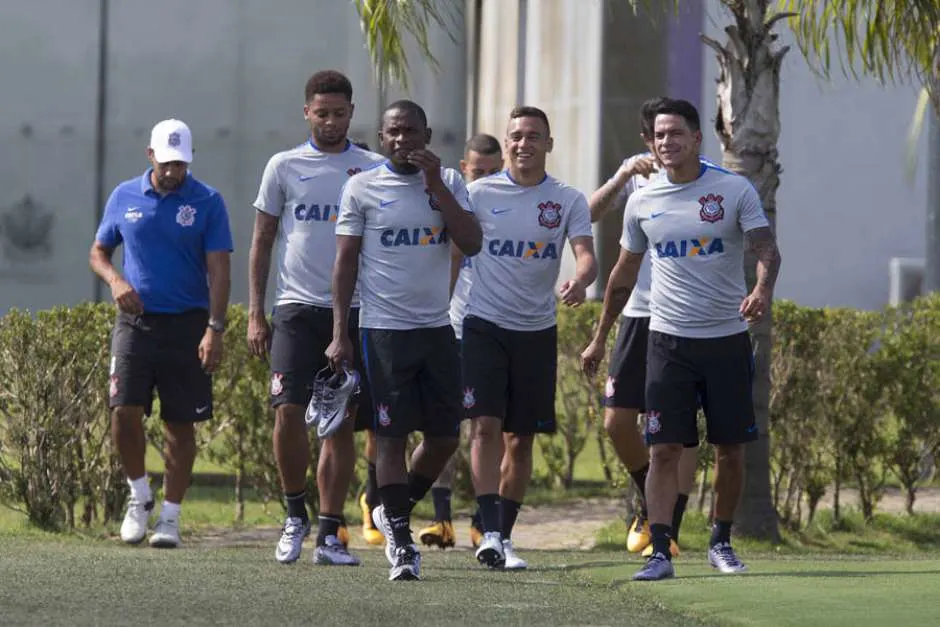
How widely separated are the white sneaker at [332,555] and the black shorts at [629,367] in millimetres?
1671

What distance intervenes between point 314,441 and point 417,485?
77.2 inches

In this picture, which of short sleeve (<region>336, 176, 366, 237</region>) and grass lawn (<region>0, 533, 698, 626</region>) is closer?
grass lawn (<region>0, 533, 698, 626</region>)

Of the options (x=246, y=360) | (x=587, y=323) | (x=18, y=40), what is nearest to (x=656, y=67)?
(x=18, y=40)

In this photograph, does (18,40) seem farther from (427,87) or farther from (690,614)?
(690,614)

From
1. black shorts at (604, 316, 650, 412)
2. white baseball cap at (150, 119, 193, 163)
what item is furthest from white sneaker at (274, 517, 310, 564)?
white baseball cap at (150, 119, 193, 163)

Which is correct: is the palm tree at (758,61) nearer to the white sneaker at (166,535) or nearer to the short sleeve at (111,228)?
the short sleeve at (111,228)

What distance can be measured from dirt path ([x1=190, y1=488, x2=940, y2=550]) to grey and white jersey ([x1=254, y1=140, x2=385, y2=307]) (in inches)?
76.2

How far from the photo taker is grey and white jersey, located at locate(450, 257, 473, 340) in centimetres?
984

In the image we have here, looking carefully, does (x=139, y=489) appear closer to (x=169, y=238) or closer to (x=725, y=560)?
(x=169, y=238)

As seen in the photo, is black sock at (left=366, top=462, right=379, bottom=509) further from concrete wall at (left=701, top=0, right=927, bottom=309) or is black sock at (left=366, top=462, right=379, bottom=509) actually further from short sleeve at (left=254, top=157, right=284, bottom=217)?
concrete wall at (left=701, top=0, right=927, bottom=309)

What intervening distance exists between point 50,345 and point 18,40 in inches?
326

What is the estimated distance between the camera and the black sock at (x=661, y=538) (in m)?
8.59

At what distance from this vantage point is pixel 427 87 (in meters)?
17.7

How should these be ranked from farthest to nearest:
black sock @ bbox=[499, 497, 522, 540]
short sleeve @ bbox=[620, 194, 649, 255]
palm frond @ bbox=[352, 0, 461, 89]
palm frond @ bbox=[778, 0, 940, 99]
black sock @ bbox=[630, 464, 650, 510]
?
palm frond @ bbox=[778, 0, 940, 99], palm frond @ bbox=[352, 0, 461, 89], black sock @ bbox=[630, 464, 650, 510], black sock @ bbox=[499, 497, 522, 540], short sleeve @ bbox=[620, 194, 649, 255]
